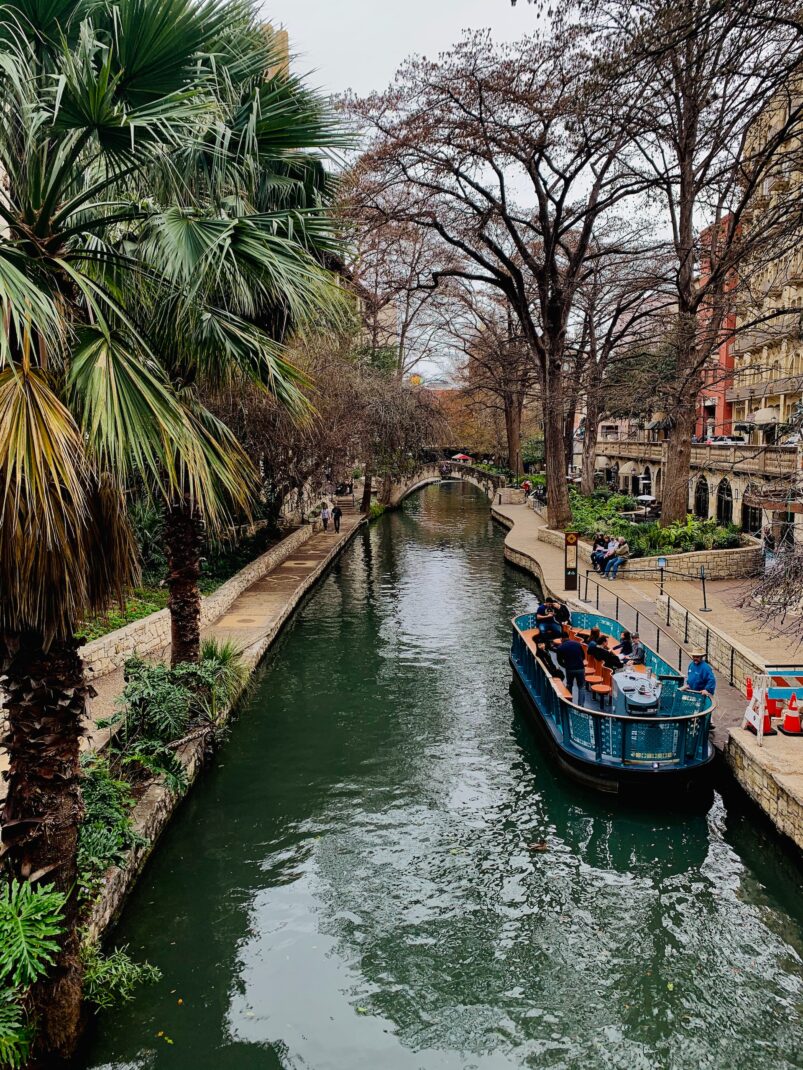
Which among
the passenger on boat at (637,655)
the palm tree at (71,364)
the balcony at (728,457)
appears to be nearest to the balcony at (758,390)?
the balcony at (728,457)

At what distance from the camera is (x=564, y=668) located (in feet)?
40.4

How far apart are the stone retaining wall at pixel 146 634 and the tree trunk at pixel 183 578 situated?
4.41 ft

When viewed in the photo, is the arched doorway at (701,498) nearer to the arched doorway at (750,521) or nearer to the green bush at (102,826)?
the arched doorway at (750,521)

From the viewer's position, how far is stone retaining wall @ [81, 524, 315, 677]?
1345 centimetres

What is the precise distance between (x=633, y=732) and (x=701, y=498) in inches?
1242

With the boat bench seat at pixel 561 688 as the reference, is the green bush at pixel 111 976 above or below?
below

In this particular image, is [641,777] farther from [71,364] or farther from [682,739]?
[71,364]

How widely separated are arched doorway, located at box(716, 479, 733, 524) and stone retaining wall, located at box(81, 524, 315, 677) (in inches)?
832

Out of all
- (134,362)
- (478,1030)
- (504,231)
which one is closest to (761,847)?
(478,1030)

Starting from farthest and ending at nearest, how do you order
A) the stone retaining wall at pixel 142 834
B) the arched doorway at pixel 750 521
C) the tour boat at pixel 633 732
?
1. the arched doorway at pixel 750 521
2. the tour boat at pixel 633 732
3. the stone retaining wall at pixel 142 834

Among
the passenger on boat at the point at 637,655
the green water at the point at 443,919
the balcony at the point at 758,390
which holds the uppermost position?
the balcony at the point at 758,390

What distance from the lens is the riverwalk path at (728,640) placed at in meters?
9.27

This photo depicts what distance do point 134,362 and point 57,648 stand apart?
2.08 metres

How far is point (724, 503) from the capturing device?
3516 centimetres
